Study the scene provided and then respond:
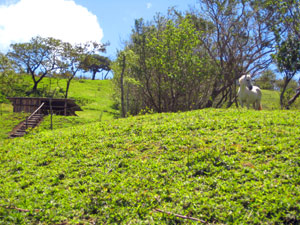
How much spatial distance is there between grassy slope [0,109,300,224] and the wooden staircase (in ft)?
48.9

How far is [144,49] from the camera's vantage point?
63.6 ft

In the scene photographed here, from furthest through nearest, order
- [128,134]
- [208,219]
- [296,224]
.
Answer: [128,134]
[208,219]
[296,224]

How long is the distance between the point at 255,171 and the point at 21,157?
8.18 m

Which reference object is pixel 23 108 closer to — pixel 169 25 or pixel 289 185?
pixel 169 25

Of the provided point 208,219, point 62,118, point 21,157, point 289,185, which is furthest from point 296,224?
point 62,118

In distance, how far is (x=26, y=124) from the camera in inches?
984

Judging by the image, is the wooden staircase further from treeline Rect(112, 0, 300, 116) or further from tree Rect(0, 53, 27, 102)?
tree Rect(0, 53, 27, 102)

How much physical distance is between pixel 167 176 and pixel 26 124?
21627 mm

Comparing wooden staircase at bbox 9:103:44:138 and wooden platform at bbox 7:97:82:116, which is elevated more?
wooden platform at bbox 7:97:82:116

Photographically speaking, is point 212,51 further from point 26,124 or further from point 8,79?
point 8,79

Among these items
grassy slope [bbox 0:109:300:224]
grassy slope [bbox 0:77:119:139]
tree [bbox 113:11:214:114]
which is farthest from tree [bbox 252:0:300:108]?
grassy slope [bbox 0:77:119:139]

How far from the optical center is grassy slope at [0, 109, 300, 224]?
535 centimetres

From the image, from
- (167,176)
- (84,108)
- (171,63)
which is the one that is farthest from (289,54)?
(84,108)

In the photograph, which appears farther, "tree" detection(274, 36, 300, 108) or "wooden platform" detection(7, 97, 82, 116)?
"wooden platform" detection(7, 97, 82, 116)
